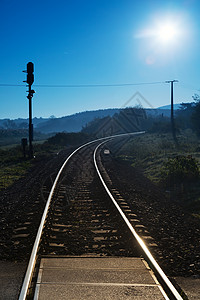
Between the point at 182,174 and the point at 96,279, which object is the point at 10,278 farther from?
the point at 182,174

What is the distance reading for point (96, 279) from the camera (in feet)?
14.2

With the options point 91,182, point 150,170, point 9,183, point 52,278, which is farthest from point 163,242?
point 150,170

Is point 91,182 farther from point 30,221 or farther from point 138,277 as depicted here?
point 138,277

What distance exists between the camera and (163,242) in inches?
242

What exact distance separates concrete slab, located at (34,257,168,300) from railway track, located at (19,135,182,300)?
17 cm

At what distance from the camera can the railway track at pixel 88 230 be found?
5355 mm

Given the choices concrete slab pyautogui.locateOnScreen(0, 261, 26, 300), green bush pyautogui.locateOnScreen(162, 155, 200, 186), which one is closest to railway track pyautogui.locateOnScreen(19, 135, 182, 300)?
concrete slab pyautogui.locateOnScreen(0, 261, 26, 300)

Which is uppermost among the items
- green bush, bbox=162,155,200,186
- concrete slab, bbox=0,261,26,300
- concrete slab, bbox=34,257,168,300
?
green bush, bbox=162,155,200,186

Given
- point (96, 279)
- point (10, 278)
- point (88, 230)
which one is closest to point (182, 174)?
point (88, 230)

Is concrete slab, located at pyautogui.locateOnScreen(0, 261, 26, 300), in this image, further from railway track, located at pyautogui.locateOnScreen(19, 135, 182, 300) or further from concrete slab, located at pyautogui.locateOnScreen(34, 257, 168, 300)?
concrete slab, located at pyautogui.locateOnScreen(34, 257, 168, 300)

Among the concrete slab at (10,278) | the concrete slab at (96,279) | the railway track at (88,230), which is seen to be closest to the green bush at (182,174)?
the railway track at (88,230)

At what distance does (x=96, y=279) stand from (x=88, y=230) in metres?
2.39

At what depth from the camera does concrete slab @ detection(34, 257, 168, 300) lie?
3.85 metres

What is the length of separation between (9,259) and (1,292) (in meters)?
1.30
